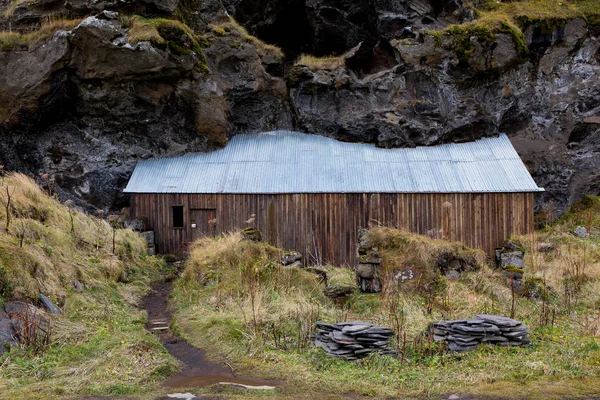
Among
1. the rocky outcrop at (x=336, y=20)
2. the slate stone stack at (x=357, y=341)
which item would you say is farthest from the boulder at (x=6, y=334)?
the rocky outcrop at (x=336, y=20)

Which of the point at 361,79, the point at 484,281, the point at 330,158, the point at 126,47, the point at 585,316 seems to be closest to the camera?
the point at 585,316

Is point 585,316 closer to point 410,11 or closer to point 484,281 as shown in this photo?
point 484,281

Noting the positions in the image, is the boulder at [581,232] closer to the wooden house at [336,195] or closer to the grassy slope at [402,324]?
the wooden house at [336,195]

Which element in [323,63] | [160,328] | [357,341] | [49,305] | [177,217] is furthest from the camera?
[323,63]

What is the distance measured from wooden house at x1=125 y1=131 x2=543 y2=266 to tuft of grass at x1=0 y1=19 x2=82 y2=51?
16.9 ft

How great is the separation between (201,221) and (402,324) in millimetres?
10892

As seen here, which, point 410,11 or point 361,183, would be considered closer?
point 361,183

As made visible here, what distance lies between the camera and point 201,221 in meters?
17.6

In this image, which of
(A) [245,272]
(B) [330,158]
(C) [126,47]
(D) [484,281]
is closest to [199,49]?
(C) [126,47]

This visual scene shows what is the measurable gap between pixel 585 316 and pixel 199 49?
14.9 m

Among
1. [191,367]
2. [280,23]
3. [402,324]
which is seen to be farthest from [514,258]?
[280,23]

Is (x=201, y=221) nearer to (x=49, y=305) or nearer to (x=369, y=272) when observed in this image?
(x=369, y=272)

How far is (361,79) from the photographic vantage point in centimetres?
2017

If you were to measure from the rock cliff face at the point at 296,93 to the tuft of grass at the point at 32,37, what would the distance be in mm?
109
